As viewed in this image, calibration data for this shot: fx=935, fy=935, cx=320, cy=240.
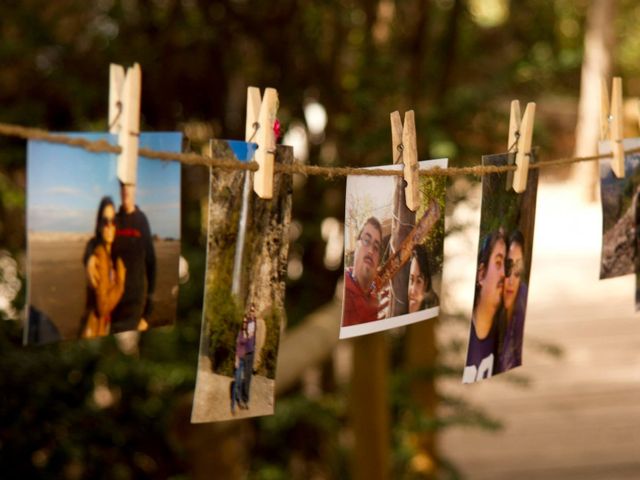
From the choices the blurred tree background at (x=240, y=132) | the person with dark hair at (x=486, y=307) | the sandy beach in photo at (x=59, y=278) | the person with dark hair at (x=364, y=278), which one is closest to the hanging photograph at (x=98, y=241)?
the sandy beach in photo at (x=59, y=278)

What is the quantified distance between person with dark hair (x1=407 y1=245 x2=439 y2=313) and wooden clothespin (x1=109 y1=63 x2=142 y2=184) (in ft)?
1.08

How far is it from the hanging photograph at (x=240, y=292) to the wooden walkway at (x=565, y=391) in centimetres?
181

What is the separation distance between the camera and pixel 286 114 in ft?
9.32

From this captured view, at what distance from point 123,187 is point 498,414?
3080 millimetres

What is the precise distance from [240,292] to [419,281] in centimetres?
20

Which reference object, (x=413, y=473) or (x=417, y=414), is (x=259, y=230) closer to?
(x=417, y=414)

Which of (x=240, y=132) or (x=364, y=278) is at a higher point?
(x=240, y=132)

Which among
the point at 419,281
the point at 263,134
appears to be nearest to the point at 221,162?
the point at 263,134

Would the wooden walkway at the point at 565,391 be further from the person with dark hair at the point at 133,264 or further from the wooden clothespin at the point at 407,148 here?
the person with dark hair at the point at 133,264

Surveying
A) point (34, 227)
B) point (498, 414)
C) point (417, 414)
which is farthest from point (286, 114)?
point (34, 227)

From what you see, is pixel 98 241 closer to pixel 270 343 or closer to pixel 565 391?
pixel 270 343

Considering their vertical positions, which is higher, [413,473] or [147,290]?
[147,290]

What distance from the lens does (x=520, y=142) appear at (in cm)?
101

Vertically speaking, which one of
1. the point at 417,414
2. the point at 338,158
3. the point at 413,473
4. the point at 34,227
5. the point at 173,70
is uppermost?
the point at 173,70
